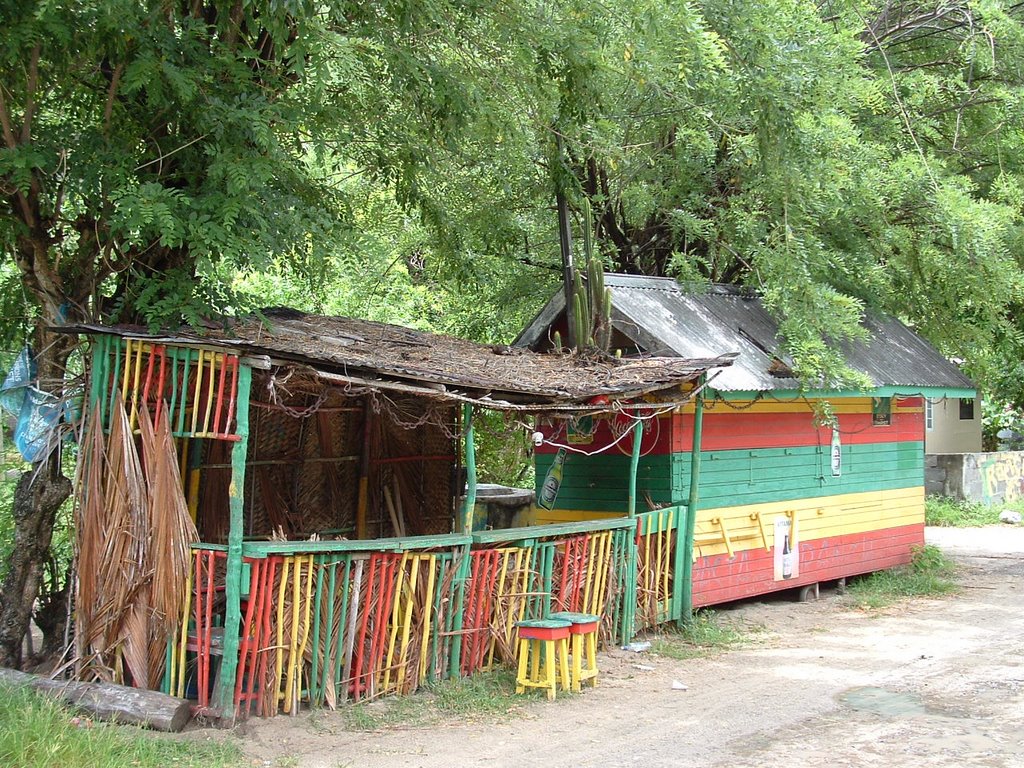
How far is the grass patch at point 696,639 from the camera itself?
996cm

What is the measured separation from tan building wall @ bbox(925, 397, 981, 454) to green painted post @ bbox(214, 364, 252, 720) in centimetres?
2383

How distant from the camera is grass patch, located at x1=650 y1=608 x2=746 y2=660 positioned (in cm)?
996

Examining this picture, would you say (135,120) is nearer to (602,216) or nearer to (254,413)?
(254,413)

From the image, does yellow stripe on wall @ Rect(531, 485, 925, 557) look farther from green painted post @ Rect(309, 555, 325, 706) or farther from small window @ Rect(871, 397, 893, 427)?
green painted post @ Rect(309, 555, 325, 706)

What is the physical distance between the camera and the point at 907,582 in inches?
538

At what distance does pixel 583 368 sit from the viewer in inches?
402

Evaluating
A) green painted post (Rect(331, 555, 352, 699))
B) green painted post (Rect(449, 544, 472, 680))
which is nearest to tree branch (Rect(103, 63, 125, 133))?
green painted post (Rect(331, 555, 352, 699))

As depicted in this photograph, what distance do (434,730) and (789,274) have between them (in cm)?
625

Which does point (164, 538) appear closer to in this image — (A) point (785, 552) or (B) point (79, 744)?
(B) point (79, 744)

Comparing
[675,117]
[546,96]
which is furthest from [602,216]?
[546,96]

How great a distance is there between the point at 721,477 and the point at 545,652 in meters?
3.71

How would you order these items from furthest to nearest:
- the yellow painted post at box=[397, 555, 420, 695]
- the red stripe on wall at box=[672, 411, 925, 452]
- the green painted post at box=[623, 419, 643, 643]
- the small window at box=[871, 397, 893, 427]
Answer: the small window at box=[871, 397, 893, 427], the red stripe on wall at box=[672, 411, 925, 452], the green painted post at box=[623, 419, 643, 643], the yellow painted post at box=[397, 555, 420, 695]

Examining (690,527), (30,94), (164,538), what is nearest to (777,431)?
(690,527)

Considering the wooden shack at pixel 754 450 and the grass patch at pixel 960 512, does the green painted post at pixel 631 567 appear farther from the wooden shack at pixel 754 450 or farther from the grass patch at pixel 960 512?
the grass patch at pixel 960 512
